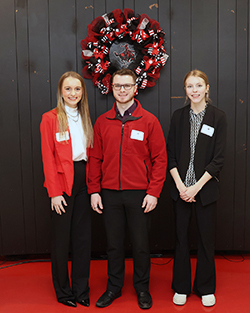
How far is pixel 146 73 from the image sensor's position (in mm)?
2709

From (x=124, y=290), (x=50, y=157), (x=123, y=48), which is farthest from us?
(x=123, y=48)

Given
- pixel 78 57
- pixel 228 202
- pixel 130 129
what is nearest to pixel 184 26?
pixel 78 57

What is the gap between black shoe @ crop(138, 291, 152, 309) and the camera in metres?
2.10

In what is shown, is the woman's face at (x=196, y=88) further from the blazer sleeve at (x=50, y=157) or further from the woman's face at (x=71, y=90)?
the blazer sleeve at (x=50, y=157)

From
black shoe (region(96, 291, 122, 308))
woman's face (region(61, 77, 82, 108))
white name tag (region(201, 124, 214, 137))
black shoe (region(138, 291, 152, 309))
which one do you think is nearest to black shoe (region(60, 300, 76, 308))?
black shoe (region(96, 291, 122, 308))

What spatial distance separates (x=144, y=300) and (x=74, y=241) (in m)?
0.65

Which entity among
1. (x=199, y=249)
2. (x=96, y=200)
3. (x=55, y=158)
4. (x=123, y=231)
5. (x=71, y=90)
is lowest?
(x=199, y=249)

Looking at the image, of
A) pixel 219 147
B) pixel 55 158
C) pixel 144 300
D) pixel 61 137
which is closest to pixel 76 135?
pixel 61 137

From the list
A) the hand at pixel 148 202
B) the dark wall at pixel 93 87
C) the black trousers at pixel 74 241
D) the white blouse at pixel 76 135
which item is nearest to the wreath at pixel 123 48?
the dark wall at pixel 93 87

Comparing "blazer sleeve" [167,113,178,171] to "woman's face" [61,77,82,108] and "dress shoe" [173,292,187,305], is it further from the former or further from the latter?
"dress shoe" [173,292,187,305]

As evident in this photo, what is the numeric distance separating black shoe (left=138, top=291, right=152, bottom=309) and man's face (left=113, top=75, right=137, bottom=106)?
1.38 meters

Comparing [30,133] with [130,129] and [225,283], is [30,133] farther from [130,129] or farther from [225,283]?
A: [225,283]

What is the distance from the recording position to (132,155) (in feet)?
6.89

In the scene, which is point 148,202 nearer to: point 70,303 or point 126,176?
point 126,176
